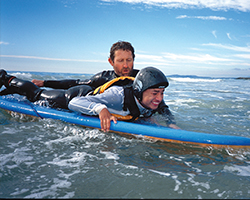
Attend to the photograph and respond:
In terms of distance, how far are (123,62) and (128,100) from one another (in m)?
1.27

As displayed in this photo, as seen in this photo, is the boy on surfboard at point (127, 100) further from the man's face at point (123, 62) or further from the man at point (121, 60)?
the man's face at point (123, 62)

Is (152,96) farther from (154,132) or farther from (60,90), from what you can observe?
(60,90)

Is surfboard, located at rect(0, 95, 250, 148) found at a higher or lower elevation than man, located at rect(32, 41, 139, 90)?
lower

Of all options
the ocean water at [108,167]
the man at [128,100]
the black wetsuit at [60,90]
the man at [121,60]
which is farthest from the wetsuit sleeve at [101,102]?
the man at [121,60]

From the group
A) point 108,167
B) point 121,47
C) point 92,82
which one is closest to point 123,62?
point 121,47

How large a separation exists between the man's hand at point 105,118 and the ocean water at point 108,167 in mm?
166

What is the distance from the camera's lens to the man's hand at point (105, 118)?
2.84m

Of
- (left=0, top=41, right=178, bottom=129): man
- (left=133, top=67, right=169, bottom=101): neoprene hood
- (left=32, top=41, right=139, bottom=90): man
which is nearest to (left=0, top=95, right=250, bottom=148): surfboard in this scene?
(left=0, top=41, right=178, bottom=129): man

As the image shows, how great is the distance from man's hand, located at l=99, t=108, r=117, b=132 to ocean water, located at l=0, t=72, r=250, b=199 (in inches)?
6.5

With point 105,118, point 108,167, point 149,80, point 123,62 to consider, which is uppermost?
point 123,62

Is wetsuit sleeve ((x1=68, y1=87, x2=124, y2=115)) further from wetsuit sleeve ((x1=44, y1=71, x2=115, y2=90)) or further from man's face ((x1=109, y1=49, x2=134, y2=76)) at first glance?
wetsuit sleeve ((x1=44, y1=71, x2=115, y2=90))

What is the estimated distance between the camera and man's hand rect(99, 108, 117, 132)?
2844 mm

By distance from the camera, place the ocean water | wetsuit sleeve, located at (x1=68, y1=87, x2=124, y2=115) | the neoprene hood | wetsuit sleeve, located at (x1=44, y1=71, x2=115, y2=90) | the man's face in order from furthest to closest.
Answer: wetsuit sleeve, located at (x1=44, y1=71, x2=115, y2=90)
the man's face
wetsuit sleeve, located at (x1=68, y1=87, x2=124, y2=115)
the neoprene hood
the ocean water

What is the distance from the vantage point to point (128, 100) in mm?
3021
